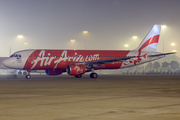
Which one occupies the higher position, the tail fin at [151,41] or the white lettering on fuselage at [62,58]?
the tail fin at [151,41]

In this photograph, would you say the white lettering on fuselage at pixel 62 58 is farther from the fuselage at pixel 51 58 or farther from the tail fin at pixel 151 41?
the tail fin at pixel 151 41

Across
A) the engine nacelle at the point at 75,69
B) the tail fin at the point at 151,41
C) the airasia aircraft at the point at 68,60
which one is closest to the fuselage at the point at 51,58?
the airasia aircraft at the point at 68,60

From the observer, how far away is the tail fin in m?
40.8

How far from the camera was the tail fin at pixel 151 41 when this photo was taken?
40.8 meters

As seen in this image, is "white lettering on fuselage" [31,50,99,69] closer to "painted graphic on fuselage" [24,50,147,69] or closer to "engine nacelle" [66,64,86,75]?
"painted graphic on fuselage" [24,50,147,69]

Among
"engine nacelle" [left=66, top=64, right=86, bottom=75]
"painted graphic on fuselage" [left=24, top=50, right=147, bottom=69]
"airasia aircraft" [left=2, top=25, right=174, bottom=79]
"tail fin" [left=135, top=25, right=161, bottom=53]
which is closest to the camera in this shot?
"engine nacelle" [left=66, top=64, right=86, bottom=75]

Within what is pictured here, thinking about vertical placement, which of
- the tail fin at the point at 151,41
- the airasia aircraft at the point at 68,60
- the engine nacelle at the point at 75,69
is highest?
the tail fin at the point at 151,41

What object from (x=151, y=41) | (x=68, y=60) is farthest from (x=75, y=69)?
(x=151, y=41)

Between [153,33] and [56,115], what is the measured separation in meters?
35.5

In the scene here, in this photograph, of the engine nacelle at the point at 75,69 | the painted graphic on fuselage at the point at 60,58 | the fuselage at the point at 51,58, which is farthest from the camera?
the painted graphic on fuselage at the point at 60,58

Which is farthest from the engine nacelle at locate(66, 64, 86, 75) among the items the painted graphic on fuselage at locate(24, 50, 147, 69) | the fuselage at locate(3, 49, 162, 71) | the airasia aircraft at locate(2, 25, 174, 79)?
the fuselage at locate(3, 49, 162, 71)

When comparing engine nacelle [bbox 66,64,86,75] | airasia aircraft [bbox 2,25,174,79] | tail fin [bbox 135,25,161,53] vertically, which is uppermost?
tail fin [bbox 135,25,161,53]

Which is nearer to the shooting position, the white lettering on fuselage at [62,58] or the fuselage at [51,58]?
the fuselage at [51,58]

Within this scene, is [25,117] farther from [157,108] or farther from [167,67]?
[167,67]
